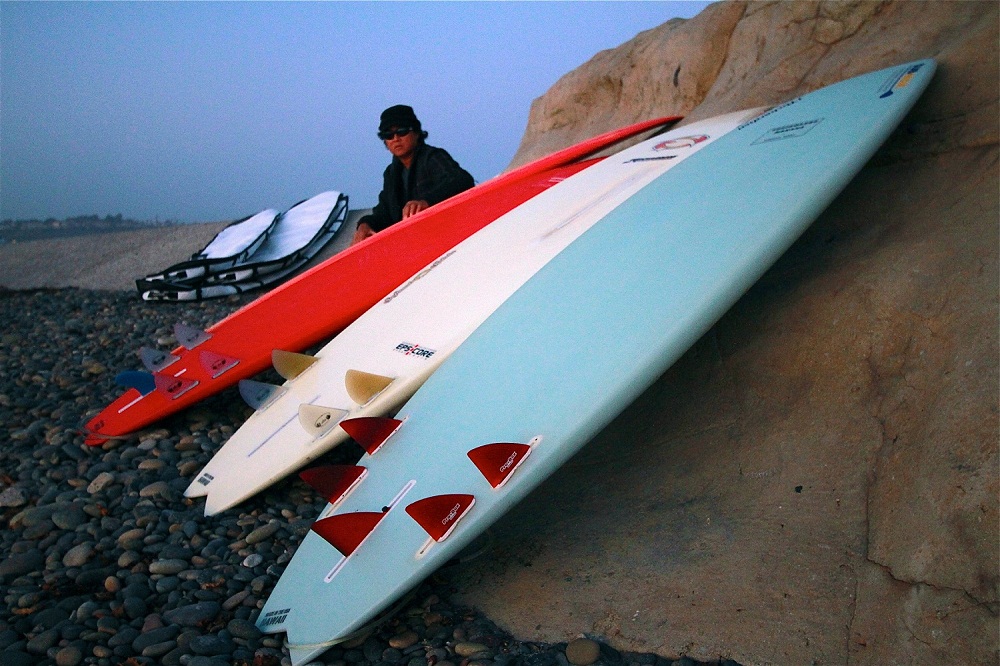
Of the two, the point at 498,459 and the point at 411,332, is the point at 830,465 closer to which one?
the point at 498,459

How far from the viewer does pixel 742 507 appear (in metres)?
1.88

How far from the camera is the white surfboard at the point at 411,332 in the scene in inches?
97.8

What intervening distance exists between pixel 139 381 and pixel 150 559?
1.10 metres

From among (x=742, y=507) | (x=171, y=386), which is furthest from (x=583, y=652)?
(x=171, y=386)

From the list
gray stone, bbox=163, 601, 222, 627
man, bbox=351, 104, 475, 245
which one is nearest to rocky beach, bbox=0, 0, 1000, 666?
gray stone, bbox=163, 601, 222, 627

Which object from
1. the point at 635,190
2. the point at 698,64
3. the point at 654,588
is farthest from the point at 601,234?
the point at 698,64

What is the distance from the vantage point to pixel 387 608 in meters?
1.77

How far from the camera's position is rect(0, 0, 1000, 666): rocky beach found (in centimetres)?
153

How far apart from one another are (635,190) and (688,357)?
0.84m

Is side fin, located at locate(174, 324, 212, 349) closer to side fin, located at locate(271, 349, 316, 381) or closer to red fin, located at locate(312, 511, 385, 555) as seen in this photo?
side fin, located at locate(271, 349, 316, 381)

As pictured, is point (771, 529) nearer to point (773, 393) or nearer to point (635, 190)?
point (773, 393)

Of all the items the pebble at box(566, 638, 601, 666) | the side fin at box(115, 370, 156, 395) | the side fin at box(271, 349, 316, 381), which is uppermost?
the side fin at box(115, 370, 156, 395)

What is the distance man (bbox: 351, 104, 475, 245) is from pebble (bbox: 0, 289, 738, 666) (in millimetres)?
1429

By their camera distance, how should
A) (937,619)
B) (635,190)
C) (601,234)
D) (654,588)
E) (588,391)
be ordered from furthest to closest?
(635,190)
(601,234)
(588,391)
(654,588)
(937,619)
